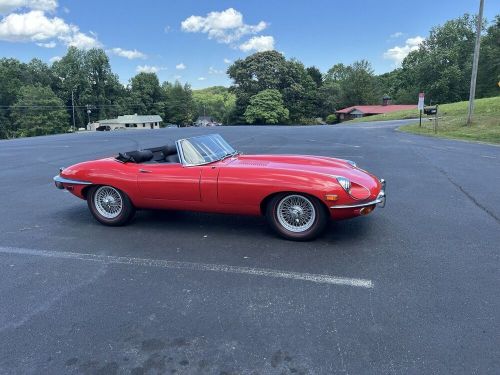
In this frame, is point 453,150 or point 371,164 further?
point 453,150

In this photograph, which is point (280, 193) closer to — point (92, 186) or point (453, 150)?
point (92, 186)

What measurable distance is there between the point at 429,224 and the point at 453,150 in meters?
10.3

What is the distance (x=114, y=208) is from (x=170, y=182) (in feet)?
3.38

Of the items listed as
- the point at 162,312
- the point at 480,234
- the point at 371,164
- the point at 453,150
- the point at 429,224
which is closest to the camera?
the point at 162,312

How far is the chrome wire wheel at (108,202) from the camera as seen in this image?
514 cm

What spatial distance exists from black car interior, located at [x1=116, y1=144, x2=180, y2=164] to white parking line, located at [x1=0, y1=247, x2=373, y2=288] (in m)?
1.47

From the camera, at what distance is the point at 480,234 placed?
467 centimetres

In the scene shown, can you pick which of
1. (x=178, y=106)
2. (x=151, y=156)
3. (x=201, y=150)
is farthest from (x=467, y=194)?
(x=178, y=106)

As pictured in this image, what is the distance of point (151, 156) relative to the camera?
545 centimetres

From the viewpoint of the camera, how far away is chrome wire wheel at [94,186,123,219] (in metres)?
5.14

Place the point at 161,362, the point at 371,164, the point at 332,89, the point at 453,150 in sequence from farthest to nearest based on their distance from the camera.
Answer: the point at 332,89 → the point at 453,150 → the point at 371,164 → the point at 161,362

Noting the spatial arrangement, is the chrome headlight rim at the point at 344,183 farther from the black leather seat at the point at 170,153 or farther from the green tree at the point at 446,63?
the green tree at the point at 446,63

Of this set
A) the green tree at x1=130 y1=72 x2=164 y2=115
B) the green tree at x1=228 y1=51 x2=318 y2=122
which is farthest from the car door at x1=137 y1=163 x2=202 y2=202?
the green tree at x1=130 y1=72 x2=164 y2=115

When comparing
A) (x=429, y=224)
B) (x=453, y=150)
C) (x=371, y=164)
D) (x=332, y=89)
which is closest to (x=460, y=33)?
(x=332, y=89)
